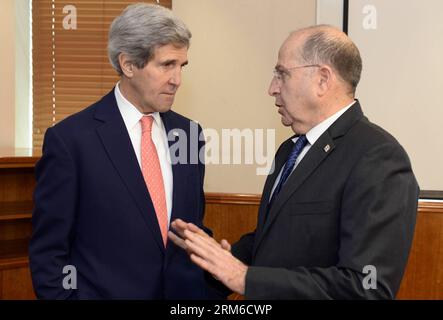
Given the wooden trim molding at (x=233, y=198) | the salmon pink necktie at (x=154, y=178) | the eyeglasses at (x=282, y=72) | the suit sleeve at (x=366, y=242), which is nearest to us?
the suit sleeve at (x=366, y=242)

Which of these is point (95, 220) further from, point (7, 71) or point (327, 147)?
point (7, 71)

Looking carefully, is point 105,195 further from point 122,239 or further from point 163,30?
point 163,30

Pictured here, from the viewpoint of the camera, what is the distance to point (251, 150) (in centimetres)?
445

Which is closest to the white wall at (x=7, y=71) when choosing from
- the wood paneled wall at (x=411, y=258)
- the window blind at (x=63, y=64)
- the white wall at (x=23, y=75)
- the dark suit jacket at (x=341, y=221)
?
the white wall at (x=23, y=75)

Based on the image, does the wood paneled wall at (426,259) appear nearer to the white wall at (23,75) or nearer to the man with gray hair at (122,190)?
the man with gray hair at (122,190)

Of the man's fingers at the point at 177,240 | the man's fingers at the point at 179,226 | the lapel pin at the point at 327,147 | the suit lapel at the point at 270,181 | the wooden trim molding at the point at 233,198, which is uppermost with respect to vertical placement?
the lapel pin at the point at 327,147

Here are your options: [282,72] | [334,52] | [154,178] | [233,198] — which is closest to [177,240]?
[154,178]

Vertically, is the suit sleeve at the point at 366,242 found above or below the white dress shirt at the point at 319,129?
below

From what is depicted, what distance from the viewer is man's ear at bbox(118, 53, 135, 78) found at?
6.68 ft

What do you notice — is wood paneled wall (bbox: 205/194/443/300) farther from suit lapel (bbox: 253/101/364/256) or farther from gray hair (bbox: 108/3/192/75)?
gray hair (bbox: 108/3/192/75)

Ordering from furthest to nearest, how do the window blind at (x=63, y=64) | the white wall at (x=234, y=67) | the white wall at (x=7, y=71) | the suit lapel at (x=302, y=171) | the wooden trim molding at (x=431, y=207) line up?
the window blind at (x=63, y=64)
the white wall at (x=7, y=71)
the white wall at (x=234, y=67)
the wooden trim molding at (x=431, y=207)
the suit lapel at (x=302, y=171)

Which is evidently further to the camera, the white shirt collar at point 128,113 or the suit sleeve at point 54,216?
the white shirt collar at point 128,113

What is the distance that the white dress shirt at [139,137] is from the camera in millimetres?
2051
